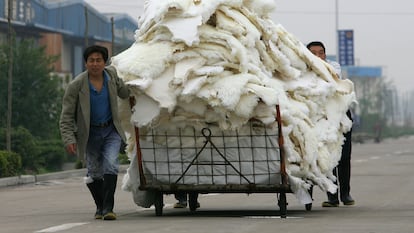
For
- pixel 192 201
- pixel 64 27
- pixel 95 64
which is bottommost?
pixel 192 201

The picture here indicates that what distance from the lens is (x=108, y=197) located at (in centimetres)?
1221

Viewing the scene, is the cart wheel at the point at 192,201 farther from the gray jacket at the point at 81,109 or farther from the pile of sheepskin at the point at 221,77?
the gray jacket at the point at 81,109

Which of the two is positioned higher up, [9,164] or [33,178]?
[9,164]

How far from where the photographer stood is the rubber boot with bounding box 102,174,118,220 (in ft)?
39.8

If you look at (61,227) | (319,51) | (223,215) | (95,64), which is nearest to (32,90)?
(319,51)

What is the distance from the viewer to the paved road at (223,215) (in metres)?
10.8

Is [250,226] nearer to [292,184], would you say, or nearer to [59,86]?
[292,184]

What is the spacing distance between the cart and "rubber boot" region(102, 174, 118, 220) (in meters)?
0.36

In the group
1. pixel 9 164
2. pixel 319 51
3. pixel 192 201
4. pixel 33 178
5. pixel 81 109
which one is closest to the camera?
pixel 81 109

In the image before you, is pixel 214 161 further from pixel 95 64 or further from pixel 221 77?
pixel 95 64

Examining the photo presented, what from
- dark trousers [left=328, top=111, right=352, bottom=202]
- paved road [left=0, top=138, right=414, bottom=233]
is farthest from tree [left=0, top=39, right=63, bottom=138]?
dark trousers [left=328, top=111, right=352, bottom=202]

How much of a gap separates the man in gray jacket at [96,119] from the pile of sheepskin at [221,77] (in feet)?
0.69

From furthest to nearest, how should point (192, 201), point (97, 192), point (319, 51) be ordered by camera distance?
point (319, 51)
point (192, 201)
point (97, 192)

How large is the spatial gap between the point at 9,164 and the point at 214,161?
14331mm
